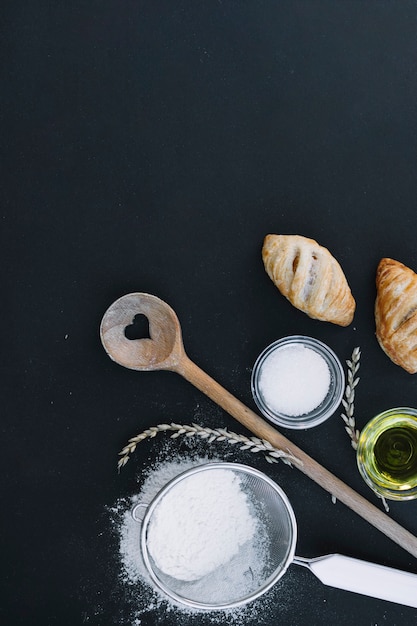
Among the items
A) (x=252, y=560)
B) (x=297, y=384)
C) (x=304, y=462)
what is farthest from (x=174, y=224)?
A: (x=252, y=560)

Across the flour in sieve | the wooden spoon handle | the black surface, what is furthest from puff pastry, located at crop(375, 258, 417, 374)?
the flour in sieve

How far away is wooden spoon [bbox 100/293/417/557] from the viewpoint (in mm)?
1312

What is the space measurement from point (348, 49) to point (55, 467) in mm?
946

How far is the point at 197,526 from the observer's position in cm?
128

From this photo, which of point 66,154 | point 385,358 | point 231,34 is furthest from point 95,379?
point 231,34

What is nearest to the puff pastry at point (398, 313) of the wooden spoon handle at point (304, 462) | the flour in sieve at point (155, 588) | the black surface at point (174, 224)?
the black surface at point (174, 224)

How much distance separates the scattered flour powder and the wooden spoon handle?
45mm

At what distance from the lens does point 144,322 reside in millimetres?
1350

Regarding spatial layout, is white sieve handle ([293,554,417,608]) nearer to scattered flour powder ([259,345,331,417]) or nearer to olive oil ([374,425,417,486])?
olive oil ([374,425,417,486])

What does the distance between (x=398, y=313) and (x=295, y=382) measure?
215 millimetres

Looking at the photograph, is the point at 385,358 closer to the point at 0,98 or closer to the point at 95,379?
the point at 95,379

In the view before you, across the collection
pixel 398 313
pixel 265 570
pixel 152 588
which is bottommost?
pixel 152 588

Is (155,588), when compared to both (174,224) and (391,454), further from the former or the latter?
(174,224)

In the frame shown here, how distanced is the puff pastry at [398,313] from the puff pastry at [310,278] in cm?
6
